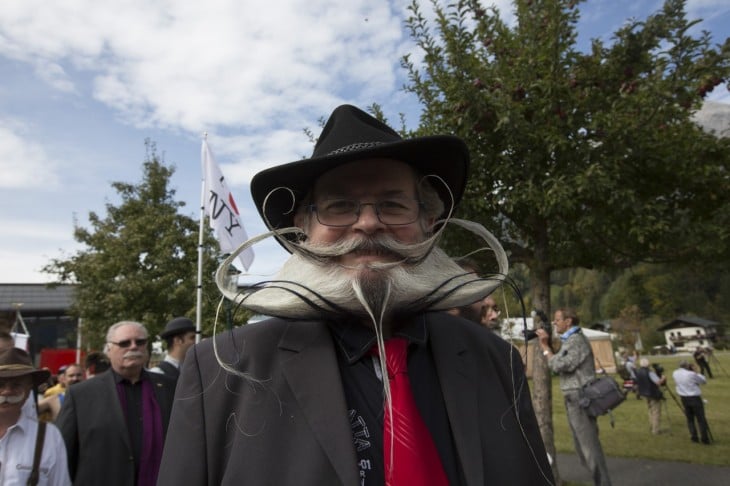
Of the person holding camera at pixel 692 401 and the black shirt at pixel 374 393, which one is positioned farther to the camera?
the person holding camera at pixel 692 401

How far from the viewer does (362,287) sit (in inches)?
59.2

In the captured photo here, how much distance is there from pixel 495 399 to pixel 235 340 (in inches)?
32.7

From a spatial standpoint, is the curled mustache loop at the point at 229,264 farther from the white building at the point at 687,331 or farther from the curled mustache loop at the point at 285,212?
the white building at the point at 687,331

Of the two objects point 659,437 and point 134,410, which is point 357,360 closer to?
point 134,410

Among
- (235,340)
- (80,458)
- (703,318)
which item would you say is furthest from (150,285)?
(703,318)

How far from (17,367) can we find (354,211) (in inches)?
115

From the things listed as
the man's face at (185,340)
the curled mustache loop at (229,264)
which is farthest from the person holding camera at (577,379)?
the curled mustache loop at (229,264)

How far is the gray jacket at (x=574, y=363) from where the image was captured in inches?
247

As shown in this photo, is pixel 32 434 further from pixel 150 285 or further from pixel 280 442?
pixel 150 285

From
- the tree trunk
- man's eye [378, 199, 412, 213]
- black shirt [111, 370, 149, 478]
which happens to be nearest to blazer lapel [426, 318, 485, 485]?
man's eye [378, 199, 412, 213]

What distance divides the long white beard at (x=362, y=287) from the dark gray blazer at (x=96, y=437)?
279 centimetres

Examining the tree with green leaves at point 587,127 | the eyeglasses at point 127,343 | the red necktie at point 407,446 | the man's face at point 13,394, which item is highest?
the tree with green leaves at point 587,127

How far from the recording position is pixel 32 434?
3195 mm

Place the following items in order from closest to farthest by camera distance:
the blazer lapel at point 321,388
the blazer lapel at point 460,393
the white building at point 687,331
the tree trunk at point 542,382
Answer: the blazer lapel at point 321,388, the blazer lapel at point 460,393, the tree trunk at point 542,382, the white building at point 687,331
